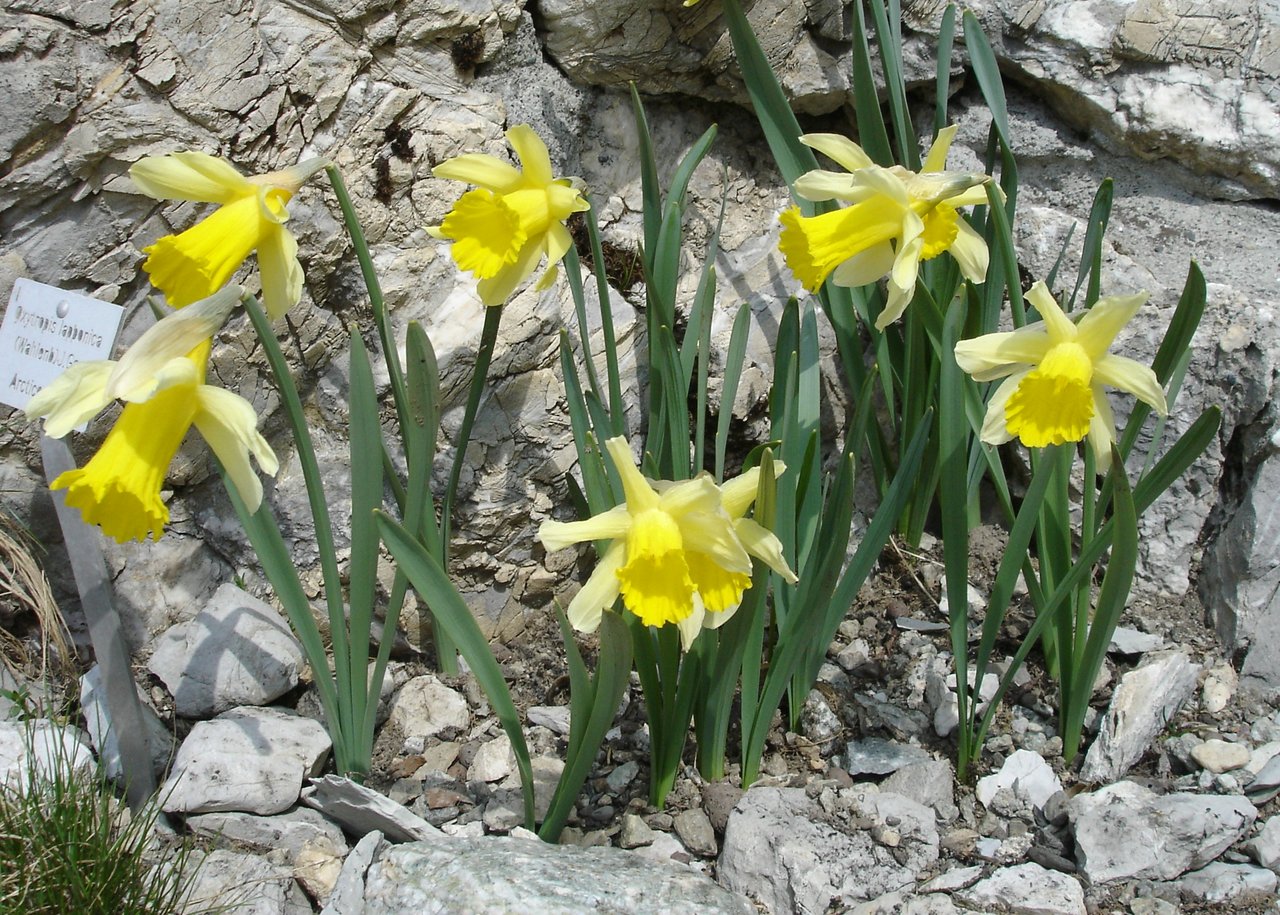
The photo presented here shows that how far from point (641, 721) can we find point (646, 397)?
31.7 inches

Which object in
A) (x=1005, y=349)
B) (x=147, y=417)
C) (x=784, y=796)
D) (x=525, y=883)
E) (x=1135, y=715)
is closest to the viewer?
(x=147, y=417)

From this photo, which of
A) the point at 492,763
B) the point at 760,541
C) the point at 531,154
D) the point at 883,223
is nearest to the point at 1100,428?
the point at 883,223

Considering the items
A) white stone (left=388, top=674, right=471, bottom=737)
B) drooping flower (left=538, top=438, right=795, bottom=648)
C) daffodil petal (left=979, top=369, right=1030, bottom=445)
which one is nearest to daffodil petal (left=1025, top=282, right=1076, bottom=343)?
daffodil petal (left=979, top=369, right=1030, bottom=445)

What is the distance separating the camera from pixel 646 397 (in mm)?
2605

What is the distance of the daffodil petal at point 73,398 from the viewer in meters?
1.48

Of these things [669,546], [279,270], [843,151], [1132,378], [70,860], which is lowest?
[70,860]

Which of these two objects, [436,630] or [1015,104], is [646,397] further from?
[1015,104]

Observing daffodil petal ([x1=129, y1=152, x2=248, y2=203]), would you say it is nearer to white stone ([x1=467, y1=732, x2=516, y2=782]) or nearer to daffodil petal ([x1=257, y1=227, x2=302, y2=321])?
daffodil petal ([x1=257, y1=227, x2=302, y2=321])

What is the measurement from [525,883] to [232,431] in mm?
806

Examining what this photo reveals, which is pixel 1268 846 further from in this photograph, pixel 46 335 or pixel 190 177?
pixel 46 335

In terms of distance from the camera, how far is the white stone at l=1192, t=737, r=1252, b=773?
2033 millimetres

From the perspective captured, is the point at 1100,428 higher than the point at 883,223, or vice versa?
the point at 883,223

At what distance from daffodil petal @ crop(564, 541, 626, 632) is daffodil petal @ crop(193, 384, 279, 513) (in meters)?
0.49

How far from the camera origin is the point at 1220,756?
2.04 m
